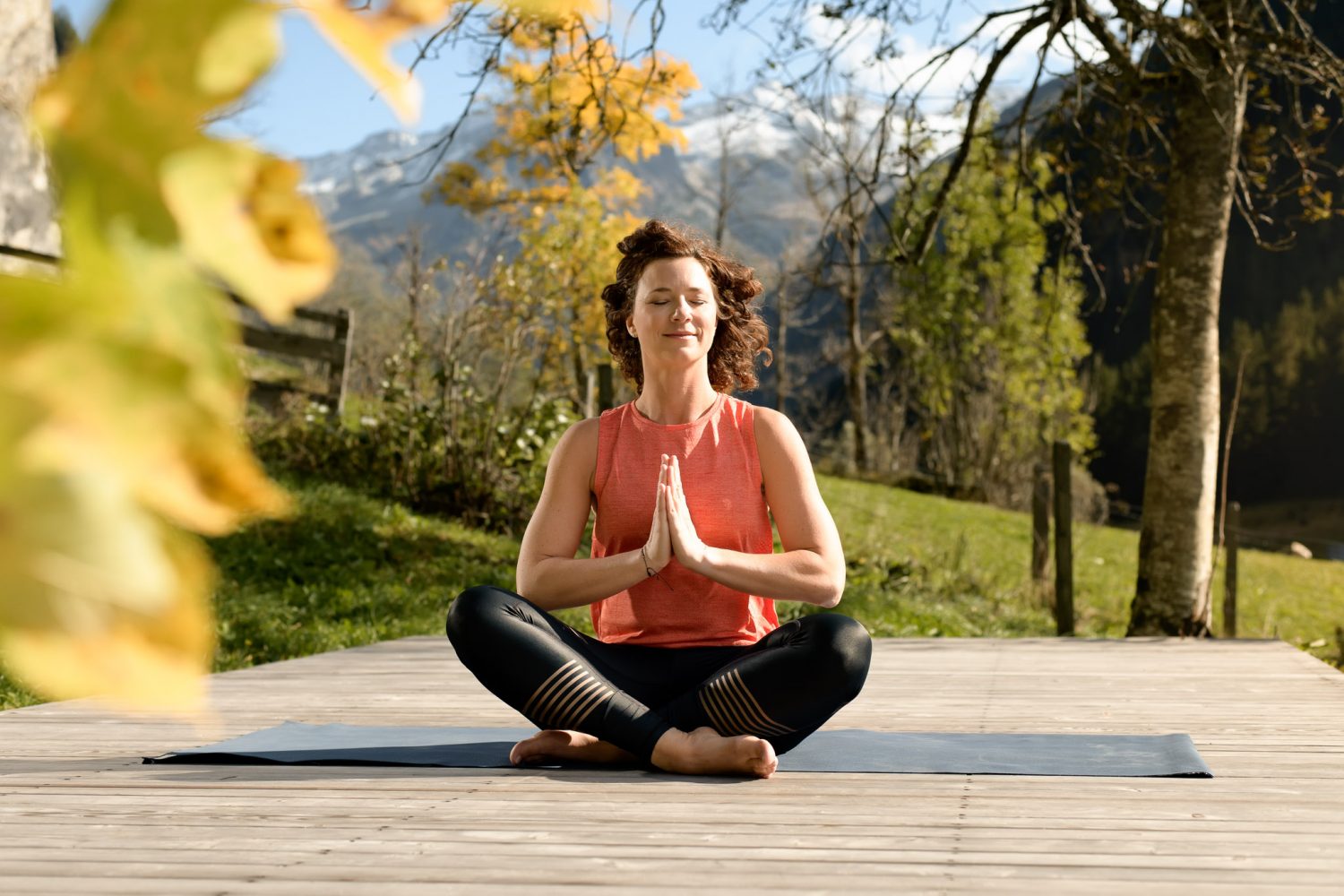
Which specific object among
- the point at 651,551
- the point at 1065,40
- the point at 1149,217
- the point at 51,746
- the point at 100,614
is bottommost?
the point at 51,746

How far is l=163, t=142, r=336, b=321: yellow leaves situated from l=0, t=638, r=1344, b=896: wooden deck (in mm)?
1609

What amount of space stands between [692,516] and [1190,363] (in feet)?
13.8

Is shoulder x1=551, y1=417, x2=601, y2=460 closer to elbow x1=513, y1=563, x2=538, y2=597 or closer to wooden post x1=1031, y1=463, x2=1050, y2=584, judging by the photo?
elbow x1=513, y1=563, x2=538, y2=597

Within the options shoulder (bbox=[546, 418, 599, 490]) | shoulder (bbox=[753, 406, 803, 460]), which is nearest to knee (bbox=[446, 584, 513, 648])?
shoulder (bbox=[546, 418, 599, 490])

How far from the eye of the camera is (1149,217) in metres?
7.07

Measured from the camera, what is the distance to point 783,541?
9.93 feet

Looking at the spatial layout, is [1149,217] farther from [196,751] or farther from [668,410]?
[196,751]

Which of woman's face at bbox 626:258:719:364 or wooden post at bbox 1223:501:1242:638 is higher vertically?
woman's face at bbox 626:258:719:364

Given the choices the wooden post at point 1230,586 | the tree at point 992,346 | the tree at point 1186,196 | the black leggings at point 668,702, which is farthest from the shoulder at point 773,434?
the tree at point 992,346

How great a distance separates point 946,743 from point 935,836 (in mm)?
975

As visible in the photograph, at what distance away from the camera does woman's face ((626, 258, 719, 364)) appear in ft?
10.2

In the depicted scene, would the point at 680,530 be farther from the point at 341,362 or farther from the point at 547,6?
the point at 341,362

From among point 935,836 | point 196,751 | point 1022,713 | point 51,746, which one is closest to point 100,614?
point 935,836

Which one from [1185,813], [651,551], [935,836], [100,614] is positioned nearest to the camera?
[100,614]
